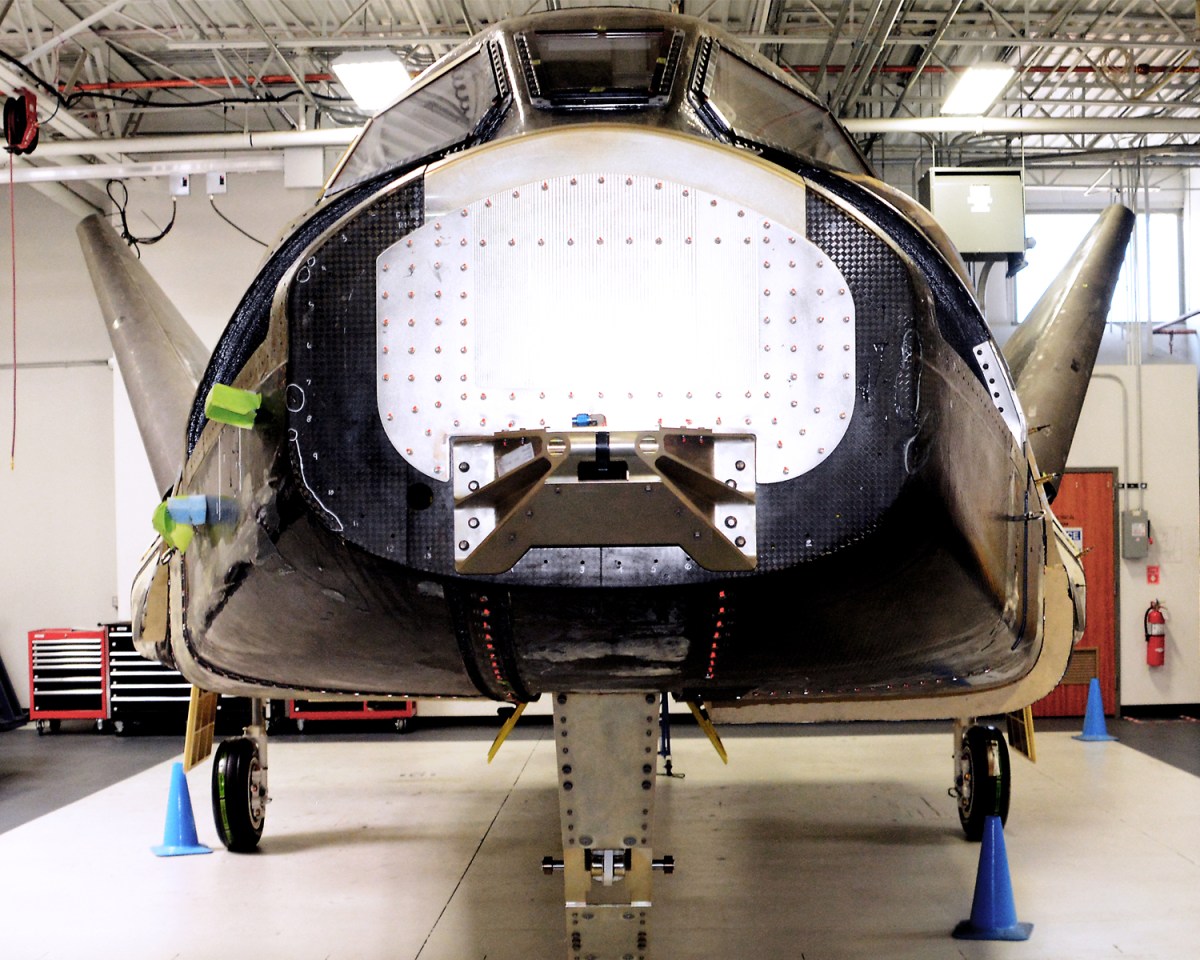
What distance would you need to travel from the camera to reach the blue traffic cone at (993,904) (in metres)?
4.81

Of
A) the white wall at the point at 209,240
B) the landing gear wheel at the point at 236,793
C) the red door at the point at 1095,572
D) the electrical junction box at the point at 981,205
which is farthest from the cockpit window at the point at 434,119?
the red door at the point at 1095,572

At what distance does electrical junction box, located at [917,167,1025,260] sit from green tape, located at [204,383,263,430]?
10.0m

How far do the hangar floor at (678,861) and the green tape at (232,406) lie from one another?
351 cm

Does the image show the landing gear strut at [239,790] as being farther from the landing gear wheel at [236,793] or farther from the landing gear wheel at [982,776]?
the landing gear wheel at [982,776]

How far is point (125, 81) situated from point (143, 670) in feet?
22.9

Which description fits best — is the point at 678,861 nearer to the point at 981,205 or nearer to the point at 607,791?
the point at 607,791

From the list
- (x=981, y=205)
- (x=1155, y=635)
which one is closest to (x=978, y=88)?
(x=981, y=205)

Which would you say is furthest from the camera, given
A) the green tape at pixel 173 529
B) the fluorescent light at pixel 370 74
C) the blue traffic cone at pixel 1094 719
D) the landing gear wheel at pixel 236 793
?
the blue traffic cone at pixel 1094 719

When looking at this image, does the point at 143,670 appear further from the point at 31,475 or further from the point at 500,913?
the point at 500,913

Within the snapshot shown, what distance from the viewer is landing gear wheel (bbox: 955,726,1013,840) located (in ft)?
20.7

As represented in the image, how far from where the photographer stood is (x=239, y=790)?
20.6 feet

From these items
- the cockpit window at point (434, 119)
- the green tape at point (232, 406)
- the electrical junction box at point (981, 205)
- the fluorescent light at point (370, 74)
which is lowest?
the green tape at point (232, 406)

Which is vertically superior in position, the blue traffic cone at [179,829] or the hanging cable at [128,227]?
the hanging cable at [128,227]

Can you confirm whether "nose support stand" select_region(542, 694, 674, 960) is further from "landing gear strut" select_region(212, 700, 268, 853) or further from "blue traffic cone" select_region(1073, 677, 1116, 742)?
"blue traffic cone" select_region(1073, 677, 1116, 742)
